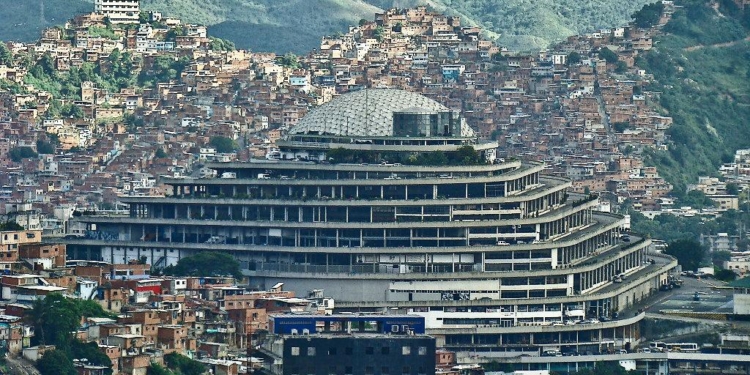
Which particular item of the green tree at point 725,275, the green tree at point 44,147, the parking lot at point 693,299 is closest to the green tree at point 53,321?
the parking lot at point 693,299

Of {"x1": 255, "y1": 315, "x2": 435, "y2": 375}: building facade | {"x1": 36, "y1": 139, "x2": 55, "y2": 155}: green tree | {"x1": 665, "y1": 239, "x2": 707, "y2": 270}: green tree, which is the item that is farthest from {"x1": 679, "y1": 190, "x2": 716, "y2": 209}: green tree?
{"x1": 255, "y1": 315, "x2": 435, "y2": 375}: building facade

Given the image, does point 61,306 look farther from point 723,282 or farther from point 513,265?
point 723,282

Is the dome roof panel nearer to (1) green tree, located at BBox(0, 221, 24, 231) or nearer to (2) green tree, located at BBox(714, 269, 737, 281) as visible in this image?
(1) green tree, located at BBox(0, 221, 24, 231)

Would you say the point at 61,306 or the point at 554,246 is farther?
the point at 554,246

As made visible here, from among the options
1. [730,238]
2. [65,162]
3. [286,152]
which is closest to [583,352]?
[286,152]

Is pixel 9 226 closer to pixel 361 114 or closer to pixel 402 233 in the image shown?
pixel 402 233

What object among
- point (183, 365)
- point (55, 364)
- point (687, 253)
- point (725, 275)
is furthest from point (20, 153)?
point (55, 364)

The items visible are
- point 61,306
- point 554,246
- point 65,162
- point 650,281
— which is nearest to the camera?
point 61,306
